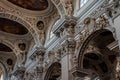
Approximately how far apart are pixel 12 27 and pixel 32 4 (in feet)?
10.9

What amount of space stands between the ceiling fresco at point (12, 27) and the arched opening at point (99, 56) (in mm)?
6788

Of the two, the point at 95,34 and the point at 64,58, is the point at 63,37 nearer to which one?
the point at 64,58

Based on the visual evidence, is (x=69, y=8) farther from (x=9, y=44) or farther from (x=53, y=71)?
(x=9, y=44)

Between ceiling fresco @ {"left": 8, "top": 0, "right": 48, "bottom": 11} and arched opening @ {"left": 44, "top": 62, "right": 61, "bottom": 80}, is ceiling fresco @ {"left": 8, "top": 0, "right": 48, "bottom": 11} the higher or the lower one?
the higher one

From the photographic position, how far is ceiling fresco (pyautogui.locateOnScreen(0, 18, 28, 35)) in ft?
65.1

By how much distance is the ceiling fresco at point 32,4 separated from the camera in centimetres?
1789

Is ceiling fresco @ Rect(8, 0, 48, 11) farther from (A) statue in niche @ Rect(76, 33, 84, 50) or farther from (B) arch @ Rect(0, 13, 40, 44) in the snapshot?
(A) statue in niche @ Rect(76, 33, 84, 50)

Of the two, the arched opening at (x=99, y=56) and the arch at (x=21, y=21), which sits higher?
the arch at (x=21, y=21)

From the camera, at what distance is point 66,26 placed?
555 inches

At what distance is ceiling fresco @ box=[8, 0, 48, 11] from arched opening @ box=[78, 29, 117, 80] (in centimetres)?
504

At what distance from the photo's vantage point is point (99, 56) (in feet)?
48.9

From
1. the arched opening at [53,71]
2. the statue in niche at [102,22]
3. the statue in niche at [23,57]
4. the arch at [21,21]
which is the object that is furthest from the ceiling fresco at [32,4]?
the statue in niche at [102,22]

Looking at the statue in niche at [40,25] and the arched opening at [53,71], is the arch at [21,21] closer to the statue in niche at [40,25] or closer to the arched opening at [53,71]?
the statue in niche at [40,25]

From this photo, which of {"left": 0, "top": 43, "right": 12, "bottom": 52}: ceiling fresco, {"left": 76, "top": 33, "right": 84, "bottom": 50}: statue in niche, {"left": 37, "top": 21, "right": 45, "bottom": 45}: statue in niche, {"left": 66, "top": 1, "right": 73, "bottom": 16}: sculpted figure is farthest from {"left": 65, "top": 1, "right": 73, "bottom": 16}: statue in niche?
{"left": 0, "top": 43, "right": 12, "bottom": 52}: ceiling fresco
